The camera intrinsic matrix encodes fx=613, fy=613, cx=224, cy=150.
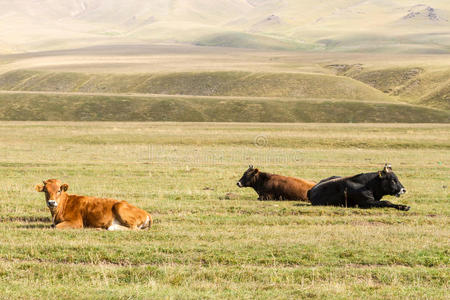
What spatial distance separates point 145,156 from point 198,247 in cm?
2947

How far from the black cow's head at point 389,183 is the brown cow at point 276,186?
307cm

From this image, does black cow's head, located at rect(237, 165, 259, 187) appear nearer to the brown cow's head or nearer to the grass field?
the grass field

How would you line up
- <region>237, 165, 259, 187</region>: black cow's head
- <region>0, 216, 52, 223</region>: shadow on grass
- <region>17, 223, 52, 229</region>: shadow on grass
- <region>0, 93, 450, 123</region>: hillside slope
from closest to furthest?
<region>17, 223, 52, 229</region>: shadow on grass, <region>0, 216, 52, 223</region>: shadow on grass, <region>237, 165, 259, 187</region>: black cow's head, <region>0, 93, 450, 123</region>: hillside slope

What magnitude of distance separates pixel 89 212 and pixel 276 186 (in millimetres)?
8148

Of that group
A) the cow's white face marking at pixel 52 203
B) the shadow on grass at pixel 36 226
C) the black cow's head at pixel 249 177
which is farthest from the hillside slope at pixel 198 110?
the cow's white face marking at pixel 52 203

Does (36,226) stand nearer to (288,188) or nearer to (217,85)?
(288,188)

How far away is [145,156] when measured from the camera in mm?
41875

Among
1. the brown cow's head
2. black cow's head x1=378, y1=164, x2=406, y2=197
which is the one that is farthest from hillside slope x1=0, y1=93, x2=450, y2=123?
the brown cow's head

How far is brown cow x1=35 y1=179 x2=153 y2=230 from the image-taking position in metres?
14.4

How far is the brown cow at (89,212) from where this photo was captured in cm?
1440

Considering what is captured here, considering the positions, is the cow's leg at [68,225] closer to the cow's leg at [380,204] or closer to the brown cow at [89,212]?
the brown cow at [89,212]

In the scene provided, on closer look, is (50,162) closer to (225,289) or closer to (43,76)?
(225,289)

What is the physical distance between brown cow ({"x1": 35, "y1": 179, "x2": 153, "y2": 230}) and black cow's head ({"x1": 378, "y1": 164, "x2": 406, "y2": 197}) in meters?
7.68

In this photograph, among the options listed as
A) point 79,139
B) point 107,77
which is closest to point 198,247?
point 79,139
